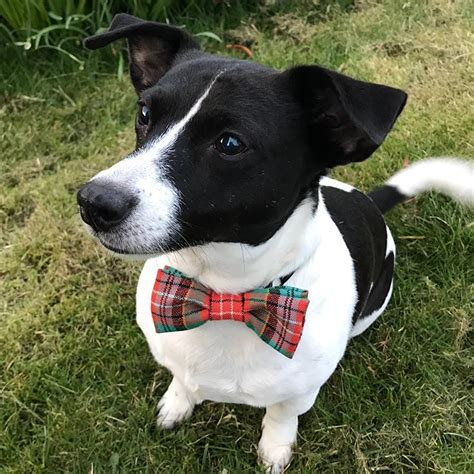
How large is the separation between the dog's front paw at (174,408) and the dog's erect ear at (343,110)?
1153mm

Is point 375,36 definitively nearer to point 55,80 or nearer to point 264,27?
point 264,27

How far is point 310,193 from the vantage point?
5.98 feet

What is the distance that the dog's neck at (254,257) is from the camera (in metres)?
1.79

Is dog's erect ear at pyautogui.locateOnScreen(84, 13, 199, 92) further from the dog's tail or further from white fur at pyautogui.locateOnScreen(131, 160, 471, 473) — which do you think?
the dog's tail

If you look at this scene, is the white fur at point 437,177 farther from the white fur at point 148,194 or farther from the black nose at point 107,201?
the black nose at point 107,201

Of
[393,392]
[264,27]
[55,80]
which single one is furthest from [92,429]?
[264,27]

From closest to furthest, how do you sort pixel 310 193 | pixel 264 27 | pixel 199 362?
pixel 310 193 → pixel 199 362 → pixel 264 27

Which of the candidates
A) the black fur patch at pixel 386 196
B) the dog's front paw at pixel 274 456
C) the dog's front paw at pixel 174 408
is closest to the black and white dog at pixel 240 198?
the dog's front paw at pixel 274 456

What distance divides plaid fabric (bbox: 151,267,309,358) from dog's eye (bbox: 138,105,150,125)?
432 mm

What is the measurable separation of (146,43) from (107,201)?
73cm

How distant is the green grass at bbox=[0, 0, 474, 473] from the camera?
247 cm

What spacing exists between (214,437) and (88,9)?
269 cm

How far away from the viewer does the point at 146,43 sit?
202cm

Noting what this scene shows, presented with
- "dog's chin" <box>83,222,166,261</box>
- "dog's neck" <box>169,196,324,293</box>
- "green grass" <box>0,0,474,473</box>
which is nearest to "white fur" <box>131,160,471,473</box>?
"dog's neck" <box>169,196,324,293</box>
